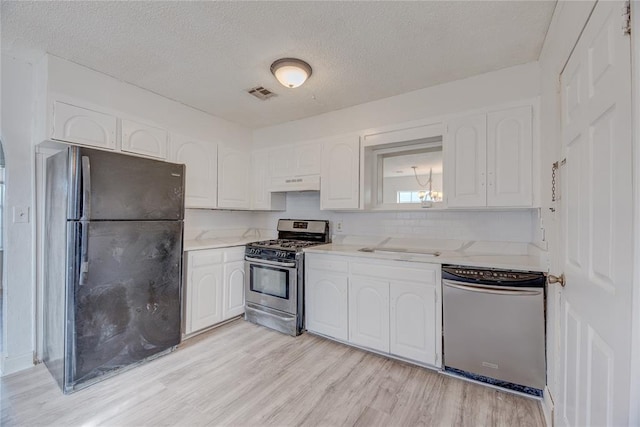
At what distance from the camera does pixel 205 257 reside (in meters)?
2.96

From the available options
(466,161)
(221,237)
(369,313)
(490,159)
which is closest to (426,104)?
(466,161)

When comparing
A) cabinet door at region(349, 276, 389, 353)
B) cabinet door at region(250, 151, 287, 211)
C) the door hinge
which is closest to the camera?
the door hinge

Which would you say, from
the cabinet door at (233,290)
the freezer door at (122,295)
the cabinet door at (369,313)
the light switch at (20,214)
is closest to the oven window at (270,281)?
the cabinet door at (233,290)

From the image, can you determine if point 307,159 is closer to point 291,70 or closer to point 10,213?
point 291,70

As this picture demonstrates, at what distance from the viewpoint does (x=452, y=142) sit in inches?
98.0

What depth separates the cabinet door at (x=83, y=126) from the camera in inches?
87.3

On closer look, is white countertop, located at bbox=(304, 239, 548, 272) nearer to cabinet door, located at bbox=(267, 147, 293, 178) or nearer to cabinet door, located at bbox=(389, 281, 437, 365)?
cabinet door, located at bbox=(389, 281, 437, 365)

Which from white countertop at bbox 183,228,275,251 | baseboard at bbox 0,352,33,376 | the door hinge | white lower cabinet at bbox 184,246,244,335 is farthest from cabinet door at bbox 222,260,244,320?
the door hinge

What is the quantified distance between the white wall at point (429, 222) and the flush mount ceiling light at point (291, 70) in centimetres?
163

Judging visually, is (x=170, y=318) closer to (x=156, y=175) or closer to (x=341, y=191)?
(x=156, y=175)

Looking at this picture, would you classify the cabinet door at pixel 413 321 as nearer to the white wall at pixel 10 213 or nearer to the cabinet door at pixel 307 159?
the cabinet door at pixel 307 159

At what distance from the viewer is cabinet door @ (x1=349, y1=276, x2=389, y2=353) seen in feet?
8.20

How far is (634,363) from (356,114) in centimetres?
287

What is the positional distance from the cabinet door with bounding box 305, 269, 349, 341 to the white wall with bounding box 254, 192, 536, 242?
76 centimetres
